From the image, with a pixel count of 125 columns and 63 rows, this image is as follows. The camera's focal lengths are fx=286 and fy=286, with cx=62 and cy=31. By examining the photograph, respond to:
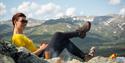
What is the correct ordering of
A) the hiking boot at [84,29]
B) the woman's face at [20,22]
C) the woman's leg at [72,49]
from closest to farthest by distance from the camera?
1. the woman's face at [20,22]
2. the woman's leg at [72,49]
3. the hiking boot at [84,29]

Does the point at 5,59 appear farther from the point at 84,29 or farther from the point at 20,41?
the point at 84,29

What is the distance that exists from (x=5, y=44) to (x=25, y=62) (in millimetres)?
558

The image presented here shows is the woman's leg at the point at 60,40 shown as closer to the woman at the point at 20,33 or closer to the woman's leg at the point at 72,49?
the woman's leg at the point at 72,49

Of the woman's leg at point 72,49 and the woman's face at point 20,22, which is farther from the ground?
the woman's face at point 20,22

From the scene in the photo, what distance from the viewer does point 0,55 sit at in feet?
15.5

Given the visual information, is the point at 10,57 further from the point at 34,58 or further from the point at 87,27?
the point at 87,27

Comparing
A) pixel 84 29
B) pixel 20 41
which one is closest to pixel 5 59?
pixel 20 41

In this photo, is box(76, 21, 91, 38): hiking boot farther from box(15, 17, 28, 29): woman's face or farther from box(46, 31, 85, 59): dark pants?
box(15, 17, 28, 29): woman's face

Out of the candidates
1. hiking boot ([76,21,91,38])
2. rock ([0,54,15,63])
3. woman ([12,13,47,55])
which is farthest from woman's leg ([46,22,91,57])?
rock ([0,54,15,63])

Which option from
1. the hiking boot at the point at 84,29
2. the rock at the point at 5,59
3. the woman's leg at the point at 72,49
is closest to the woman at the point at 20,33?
the woman's leg at the point at 72,49

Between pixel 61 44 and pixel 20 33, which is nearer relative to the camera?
pixel 20 33

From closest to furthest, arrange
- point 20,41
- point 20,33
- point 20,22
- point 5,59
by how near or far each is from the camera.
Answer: point 5,59 < point 20,41 < point 20,22 < point 20,33

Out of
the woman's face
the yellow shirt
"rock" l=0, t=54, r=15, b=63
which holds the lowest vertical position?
the yellow shirt

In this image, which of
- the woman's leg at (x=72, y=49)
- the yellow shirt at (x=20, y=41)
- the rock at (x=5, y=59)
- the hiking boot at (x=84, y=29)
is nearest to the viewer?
the rock at (x=5, y=59)
